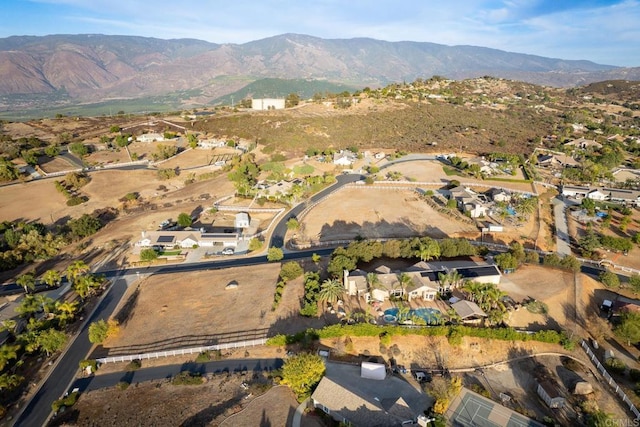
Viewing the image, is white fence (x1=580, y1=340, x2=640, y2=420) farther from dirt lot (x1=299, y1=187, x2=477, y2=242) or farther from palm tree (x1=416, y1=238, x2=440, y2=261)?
dirt lot (x1=299, y1=187, x2=477, y2=242)

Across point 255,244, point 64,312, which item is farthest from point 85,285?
point 255,244

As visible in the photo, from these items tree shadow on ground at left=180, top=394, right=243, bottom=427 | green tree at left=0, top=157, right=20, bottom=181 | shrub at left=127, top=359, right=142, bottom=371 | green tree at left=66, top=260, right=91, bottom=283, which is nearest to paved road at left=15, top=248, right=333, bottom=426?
green tree at left=66, top=260, right=91, bottom=283

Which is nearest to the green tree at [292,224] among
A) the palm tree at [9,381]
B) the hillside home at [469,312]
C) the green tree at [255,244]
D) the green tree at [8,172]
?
the green tree at [255,244]

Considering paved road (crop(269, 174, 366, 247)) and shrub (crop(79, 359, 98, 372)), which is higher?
paved road (crop(269, 174, 366, 247))

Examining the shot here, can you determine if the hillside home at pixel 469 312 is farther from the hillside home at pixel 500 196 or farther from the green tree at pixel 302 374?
the hillside home at pixel 500 196

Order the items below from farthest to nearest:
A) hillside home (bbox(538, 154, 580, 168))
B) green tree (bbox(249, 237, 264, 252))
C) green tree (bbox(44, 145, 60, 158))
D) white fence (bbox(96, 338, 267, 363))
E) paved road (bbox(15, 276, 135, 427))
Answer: green tree (bbox(44, 145, 60, 158)), hillside home (bbox(538, 154, 580, 168)), green tree (bbox(249, 237, 264, 252)), white fence (bbox(96, 338, 267, 363)), paved road (bbox(15, 276, 135, 427))

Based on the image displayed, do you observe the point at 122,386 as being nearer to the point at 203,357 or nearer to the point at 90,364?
the point at 90,364
